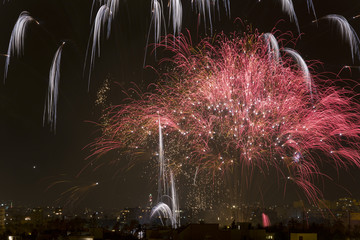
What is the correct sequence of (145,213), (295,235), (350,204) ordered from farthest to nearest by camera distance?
(145,213) < (350,204) < (295,235)

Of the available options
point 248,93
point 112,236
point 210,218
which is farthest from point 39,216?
point 248,93

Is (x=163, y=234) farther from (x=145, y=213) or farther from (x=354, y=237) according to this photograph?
(x=145, y=213)

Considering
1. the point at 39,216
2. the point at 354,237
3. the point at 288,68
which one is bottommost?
the point at 354,237

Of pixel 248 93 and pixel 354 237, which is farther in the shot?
pixel 354 237

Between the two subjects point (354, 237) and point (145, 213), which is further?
point (145, 213)

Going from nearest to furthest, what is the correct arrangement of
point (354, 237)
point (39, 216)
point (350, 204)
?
point (354, 237)
point (39, 216)
point (350, 204)

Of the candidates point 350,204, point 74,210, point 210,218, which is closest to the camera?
point 210,218

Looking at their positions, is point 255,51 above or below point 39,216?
above

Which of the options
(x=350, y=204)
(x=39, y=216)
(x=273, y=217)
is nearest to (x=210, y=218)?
(x=273, y=217)

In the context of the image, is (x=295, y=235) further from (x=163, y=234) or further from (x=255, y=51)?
(x=255, y=51)
